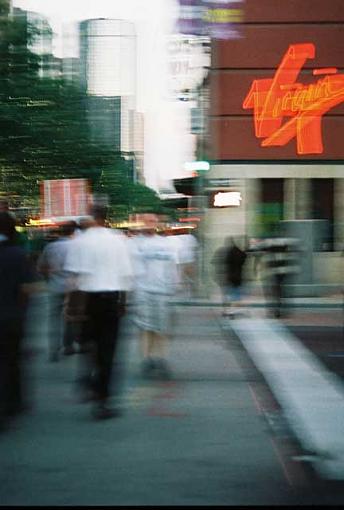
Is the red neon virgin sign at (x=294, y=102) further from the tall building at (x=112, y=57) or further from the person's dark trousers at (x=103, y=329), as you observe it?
the tall building at (x=112, y=57)

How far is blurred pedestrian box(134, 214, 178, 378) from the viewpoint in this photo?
1105cm

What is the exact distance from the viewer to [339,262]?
24.1 meters

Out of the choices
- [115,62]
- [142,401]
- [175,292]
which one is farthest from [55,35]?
[115,62]

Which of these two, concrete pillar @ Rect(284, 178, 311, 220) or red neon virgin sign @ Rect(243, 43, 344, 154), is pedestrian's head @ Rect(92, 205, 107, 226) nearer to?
red neon virgin sign @ Rect(243, 43, 344, 154)

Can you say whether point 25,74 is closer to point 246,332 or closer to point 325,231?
point 325,231

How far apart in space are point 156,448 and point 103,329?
1535 mm

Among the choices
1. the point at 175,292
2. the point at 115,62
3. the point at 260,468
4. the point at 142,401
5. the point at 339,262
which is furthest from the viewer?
the point at 115,62

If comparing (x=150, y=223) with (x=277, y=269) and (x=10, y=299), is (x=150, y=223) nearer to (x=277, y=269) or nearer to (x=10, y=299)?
(x=10, y=299)

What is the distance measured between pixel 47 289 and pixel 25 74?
24083mm

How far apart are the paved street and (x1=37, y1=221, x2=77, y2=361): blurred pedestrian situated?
0.77m

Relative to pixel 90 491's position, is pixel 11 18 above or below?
above

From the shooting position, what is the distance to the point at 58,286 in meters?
12.1

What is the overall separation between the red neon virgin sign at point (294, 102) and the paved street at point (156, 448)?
13.9m

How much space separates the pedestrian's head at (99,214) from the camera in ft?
27.7
